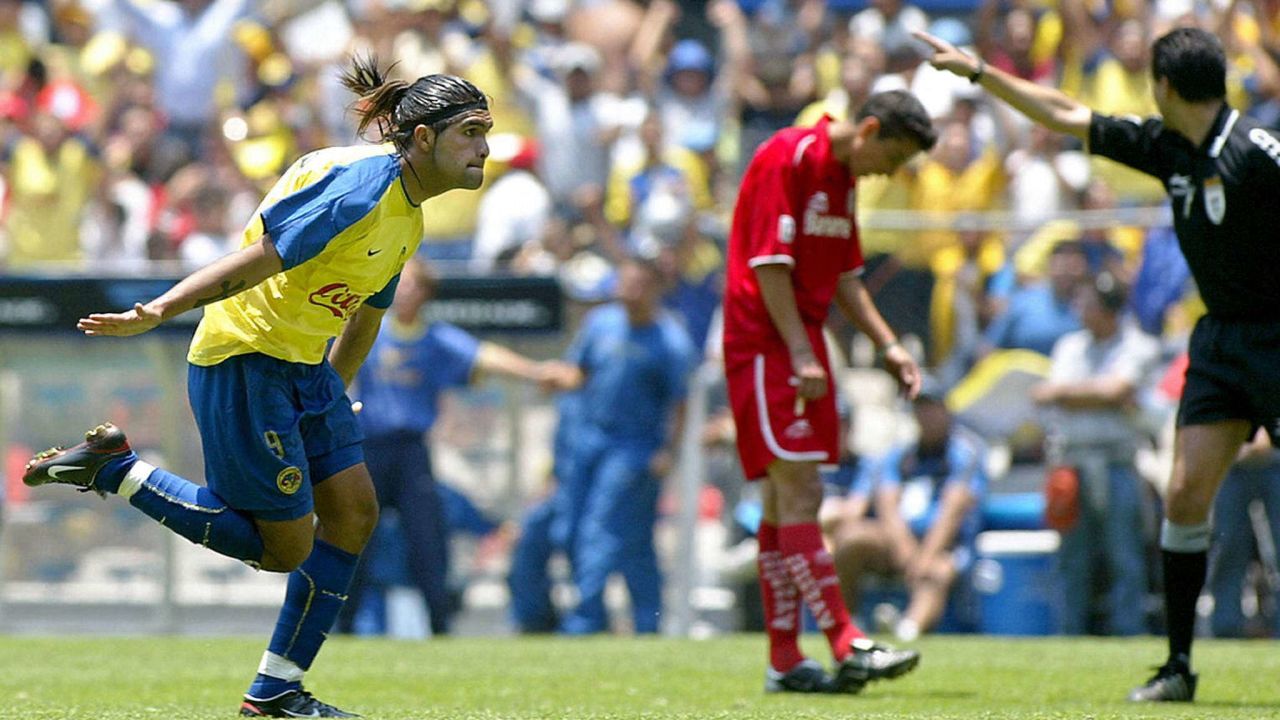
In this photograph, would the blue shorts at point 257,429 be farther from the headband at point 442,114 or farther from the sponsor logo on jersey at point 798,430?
the sponsor logo on jersey at point 798,430

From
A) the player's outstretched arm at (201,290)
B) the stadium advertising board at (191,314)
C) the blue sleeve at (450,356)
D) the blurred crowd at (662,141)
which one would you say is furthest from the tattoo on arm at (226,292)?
the stadium advertising board at (191,314)

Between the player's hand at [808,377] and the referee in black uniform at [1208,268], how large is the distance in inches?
48.6

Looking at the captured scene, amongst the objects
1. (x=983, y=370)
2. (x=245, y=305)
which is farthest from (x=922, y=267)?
A: (x=245, y=305)

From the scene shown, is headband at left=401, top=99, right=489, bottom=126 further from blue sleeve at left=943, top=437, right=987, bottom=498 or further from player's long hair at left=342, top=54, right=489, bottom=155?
blue sleeve at left=943, top=437, right=987, bottom=498

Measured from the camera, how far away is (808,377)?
7590 mm

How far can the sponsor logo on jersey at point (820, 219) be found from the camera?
7750 mm

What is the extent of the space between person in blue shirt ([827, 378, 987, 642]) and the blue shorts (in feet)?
20.2

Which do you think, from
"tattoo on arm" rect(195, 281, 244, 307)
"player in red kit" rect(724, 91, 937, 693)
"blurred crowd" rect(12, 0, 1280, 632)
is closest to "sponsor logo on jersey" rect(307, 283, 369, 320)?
"tattoo on arm" rect(195, 281, 244, 307)

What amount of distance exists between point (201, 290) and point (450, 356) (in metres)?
7.02

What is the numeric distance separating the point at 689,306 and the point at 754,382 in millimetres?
5524

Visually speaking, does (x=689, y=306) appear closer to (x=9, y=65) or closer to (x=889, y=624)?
(x=889, y=624)

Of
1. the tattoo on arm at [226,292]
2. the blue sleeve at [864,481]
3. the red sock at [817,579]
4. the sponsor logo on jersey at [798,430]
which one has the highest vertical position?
the tattoo on arm at [226,292]

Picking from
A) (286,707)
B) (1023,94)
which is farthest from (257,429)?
(1023,94)

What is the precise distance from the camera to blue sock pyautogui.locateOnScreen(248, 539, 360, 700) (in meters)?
6.22
